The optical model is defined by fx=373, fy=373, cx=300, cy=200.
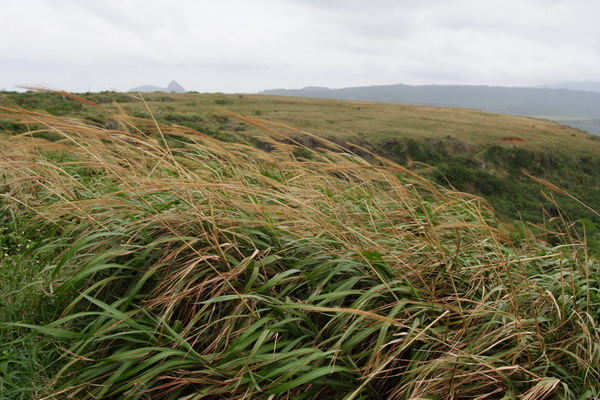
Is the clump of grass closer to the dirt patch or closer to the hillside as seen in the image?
the hillside

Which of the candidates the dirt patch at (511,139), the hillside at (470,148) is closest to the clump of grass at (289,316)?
the hillside at (470,148)

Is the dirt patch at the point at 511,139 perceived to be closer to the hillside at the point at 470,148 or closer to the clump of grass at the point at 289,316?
the hillside at the point at 470,148

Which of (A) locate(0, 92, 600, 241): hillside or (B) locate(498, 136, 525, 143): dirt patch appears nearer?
(A) locate(0, 92, 600, 241): hillside

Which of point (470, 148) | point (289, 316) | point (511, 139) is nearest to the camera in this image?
point (289, 316)

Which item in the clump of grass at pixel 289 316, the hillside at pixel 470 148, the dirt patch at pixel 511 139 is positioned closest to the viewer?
the clump of grass at pixel 289 316

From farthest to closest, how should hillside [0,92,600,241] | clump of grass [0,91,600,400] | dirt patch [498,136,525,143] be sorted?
dirt patch [498,136,525,143]
hillside [0,92,600,241]
clump of grass [0,91,600,400]

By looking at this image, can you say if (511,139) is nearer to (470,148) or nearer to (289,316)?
(470,148)

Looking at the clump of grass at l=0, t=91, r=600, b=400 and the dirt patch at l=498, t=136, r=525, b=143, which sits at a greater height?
the clump of grass at l=0, t=91, r=600, b=400

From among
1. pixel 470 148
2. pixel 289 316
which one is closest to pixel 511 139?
pixel 470 148

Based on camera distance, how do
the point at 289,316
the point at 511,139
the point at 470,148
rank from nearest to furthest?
the point at 289,316, the point at 470,148, the point at 511,139

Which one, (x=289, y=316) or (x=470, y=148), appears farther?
(x=470, y=148)

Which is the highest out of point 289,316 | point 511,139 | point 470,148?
point 289,316

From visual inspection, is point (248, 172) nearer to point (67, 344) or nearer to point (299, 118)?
point (67, 344)

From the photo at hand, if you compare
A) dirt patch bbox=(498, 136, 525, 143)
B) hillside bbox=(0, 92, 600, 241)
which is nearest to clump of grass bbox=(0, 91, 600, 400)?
hillside bbox=(0, 92, 600, 241)
